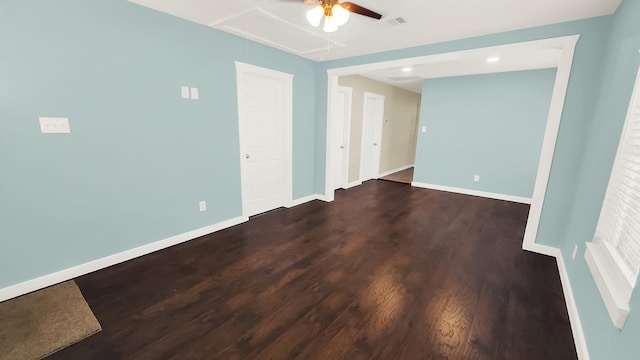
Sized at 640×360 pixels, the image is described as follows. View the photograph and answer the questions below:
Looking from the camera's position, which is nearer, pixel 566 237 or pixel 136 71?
pixel 136 71

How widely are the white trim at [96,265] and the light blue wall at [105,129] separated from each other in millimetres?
53

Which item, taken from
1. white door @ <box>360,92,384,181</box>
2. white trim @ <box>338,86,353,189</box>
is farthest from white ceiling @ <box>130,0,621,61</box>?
white door @ <box>360,92,384,181</box>

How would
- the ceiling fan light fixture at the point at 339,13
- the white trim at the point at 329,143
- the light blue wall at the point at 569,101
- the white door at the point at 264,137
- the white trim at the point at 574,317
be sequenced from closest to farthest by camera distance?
1. the white trim at the point at 574,317
2. the ceiling fan light fixture at the point at 339,13
3. the light blue wall at the point at 569,101
4. the white door at the point at 264,137
5. the white trim at the point at 329,143

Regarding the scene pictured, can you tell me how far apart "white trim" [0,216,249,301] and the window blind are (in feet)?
11.9

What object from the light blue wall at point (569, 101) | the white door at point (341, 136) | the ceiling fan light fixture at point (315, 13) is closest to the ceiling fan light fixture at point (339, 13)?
the ceiling fan light fixture at point (315, 13)

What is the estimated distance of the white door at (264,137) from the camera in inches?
143

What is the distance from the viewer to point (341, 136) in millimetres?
5609

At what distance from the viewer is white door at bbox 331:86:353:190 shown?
17.7 ft

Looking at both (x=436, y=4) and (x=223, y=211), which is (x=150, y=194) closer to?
(x=223, y=211)

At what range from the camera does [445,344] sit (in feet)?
5.71

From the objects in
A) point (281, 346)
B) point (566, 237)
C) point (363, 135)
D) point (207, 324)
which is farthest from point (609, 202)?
point (363, 135)

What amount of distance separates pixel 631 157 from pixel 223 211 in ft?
12.4

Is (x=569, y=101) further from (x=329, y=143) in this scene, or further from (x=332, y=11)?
(x=329, y=143)

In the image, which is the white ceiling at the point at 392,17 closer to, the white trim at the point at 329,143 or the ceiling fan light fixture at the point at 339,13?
the ceiling fan light fixture at the point at 339,13
